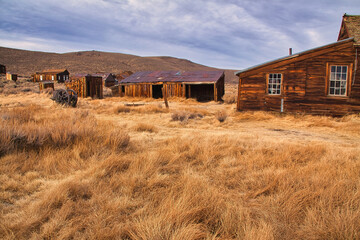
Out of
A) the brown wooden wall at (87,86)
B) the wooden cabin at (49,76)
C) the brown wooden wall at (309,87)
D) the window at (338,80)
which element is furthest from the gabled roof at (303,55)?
the wooden cabin at (49,76)

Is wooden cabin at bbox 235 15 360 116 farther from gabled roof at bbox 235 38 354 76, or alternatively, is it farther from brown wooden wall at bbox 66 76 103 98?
brown wooden wall at bbox 66 76 103 98

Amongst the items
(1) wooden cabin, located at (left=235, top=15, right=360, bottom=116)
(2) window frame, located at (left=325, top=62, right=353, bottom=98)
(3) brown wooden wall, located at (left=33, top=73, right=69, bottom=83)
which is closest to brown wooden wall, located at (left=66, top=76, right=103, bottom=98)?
(1) wooden cabin, located at (left=235, top=15, right=360, bottom=116)

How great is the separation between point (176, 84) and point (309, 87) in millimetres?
14018

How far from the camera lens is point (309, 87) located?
11.1 meters

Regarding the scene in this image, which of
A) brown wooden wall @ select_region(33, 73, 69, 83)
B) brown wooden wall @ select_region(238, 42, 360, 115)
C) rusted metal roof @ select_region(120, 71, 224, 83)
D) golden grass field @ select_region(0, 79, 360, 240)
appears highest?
brown wooden wall @ select_region(33, 73, 69, 83)

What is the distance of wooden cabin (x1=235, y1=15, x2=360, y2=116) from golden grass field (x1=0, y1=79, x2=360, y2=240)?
726 cm

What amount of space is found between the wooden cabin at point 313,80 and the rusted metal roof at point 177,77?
9910 millimetres

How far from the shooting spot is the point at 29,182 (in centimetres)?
302

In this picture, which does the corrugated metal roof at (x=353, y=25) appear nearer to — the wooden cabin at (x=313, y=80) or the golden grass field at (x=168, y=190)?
the wooden cabin at (x=313, y=80)

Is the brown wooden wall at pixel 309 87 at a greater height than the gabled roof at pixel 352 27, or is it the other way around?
the gabled roof at pixel 352 27

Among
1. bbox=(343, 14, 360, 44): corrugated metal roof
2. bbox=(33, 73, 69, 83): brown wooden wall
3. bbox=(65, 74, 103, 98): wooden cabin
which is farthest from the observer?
bbox=(33, 73, 69, 83): brown wooden wall

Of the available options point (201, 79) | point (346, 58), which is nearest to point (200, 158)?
point (346, 58)

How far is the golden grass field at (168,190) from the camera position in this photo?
209 cm

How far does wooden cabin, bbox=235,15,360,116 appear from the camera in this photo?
410 inches
